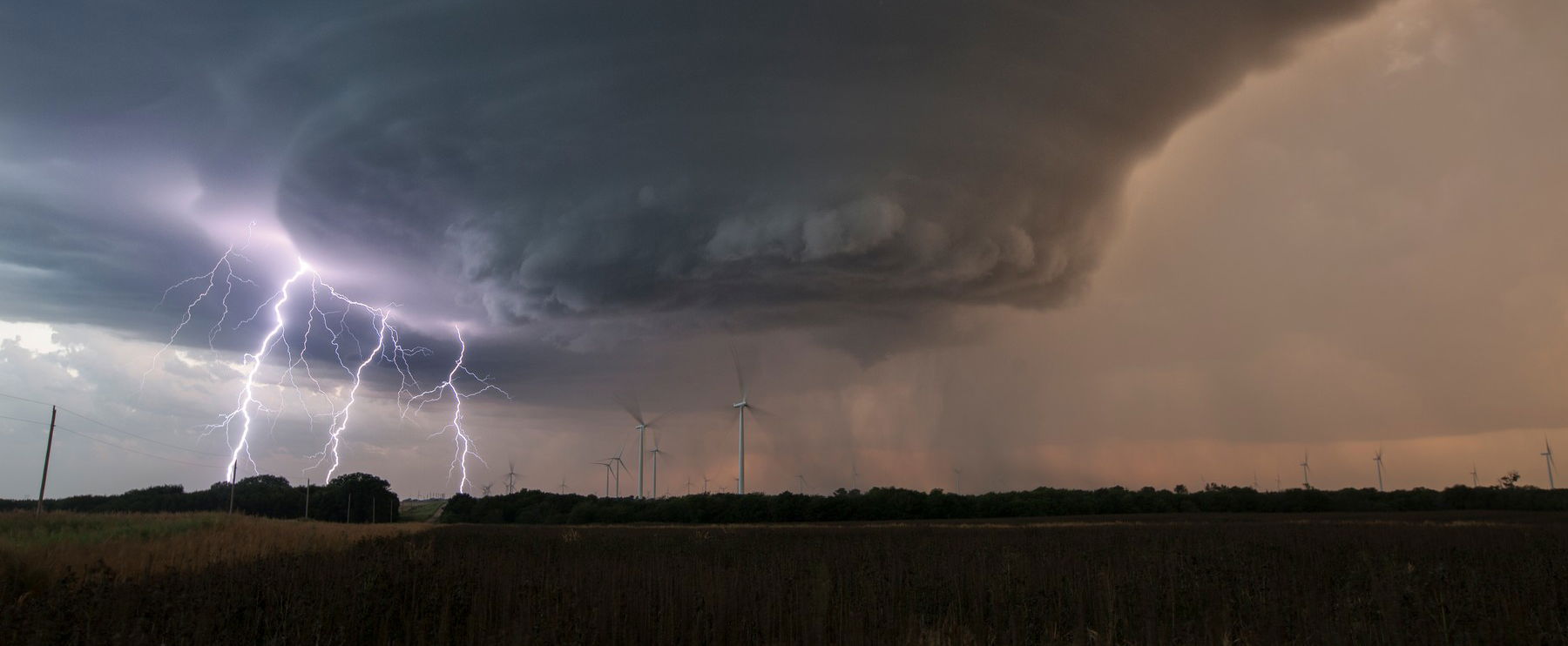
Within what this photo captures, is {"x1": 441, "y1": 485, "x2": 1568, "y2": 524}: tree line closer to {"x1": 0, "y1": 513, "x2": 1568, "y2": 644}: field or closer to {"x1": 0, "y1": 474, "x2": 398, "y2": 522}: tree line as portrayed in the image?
{"x1": 0, "y1": 474, "x2": 398, "y2": 522}: tree line

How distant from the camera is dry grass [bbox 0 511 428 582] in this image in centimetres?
1452

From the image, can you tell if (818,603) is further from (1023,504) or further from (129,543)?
(1023,504)

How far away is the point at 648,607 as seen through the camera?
10.5m

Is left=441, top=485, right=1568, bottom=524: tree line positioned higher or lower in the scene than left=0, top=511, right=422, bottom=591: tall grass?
lower

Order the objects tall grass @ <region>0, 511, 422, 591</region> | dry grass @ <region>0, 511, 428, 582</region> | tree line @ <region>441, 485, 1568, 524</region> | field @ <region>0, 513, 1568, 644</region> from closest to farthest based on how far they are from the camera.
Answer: field @ <region>0, 513, 1568, 644</region>
tall grass @ <region>0, 511, 422, 591</region>
dry grass @ <region>0, 511, 428, 582</region>
tree line @ <region>441, 485, 1568, 524</region>

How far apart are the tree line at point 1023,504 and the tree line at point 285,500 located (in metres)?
31.2

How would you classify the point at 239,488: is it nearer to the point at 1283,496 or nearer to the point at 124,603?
the point at 124,603

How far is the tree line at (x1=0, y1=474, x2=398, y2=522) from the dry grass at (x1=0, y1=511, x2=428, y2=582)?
7986cm

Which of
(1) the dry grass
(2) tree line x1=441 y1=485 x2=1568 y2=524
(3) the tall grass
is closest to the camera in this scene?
(3) the tall grass

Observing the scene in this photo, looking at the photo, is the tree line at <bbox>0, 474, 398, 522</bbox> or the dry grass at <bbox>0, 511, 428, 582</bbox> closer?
the dry grass at <bbox>0, 511, 428, 582</bbox>

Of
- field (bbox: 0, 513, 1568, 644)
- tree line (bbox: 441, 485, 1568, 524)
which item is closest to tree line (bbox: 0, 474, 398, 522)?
tree line (bbox: 441, 485, 1568, 524)

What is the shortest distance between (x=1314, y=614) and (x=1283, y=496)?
10327cm

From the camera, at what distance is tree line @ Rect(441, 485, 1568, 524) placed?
90.8 m

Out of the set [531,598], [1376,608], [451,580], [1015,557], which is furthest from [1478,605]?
[451,580]
